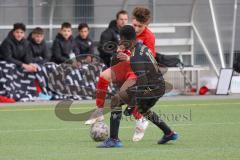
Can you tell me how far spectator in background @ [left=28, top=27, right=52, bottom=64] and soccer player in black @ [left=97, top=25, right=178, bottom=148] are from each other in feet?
29.5

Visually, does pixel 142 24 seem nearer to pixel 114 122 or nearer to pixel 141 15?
pixel 141 15

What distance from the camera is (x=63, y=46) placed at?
794 inches

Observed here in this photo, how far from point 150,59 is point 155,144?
1.06m

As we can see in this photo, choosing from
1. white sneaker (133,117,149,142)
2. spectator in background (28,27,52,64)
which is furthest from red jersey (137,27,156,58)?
spectator in background (28,27,52,64)

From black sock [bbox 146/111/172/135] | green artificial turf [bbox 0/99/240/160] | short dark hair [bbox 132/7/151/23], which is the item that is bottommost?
green artificial turf [bbox 0/99/240/160]

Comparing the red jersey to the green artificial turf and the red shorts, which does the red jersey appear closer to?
the red shorts

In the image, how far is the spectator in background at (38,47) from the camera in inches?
783

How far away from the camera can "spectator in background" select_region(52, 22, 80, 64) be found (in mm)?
20156

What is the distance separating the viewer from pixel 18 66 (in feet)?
64.4

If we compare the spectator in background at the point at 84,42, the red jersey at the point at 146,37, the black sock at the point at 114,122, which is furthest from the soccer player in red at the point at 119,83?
the spectator in background at the point at 84,42

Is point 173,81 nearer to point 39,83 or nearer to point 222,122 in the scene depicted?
point 39,83

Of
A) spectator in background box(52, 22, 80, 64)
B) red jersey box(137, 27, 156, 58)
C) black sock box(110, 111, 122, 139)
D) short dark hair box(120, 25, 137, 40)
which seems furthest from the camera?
spectator in background box(52, 22, 80, 64)

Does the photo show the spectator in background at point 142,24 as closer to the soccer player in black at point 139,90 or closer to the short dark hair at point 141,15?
the short dark hair at point 141,15

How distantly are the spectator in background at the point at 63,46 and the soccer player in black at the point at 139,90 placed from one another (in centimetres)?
913
